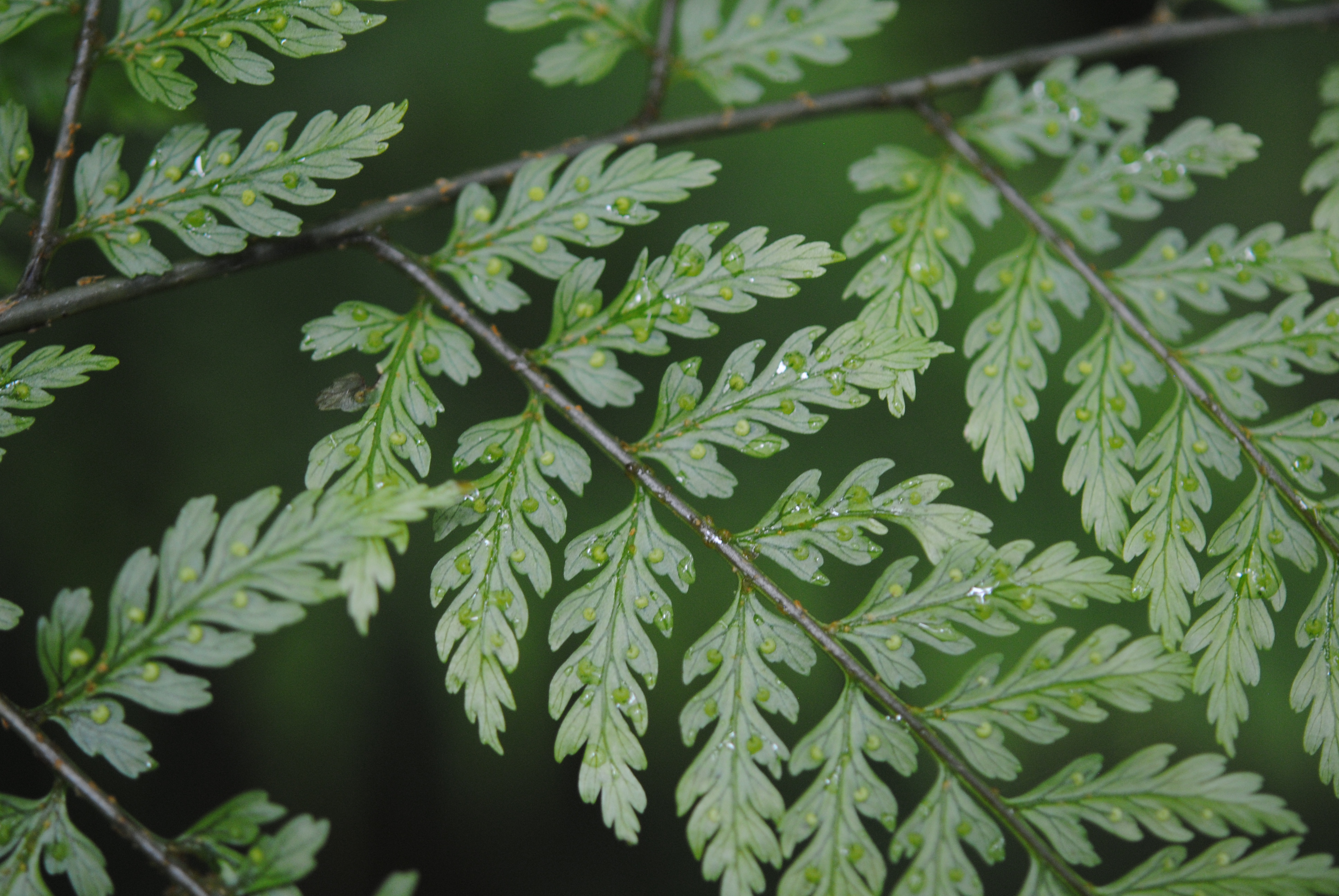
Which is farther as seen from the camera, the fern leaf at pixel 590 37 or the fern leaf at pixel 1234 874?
the fern leaf at pixel 590 37

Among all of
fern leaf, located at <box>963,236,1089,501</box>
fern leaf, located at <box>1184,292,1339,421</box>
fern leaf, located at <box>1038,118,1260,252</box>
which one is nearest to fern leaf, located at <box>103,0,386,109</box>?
fern leaf, located at <box>963,236,1089,501</box>

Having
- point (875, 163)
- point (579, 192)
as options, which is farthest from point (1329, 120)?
point (579, 192)

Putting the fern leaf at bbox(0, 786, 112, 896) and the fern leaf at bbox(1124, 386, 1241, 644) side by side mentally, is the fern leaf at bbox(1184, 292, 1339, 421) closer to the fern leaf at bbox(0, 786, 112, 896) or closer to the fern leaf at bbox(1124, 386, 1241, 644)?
the fern leaf at bbox(1124, 386, 1241, 644)

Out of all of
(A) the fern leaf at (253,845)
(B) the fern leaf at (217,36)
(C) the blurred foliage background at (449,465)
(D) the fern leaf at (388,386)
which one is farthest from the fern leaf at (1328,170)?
(A) the fern leaf at (253,845)

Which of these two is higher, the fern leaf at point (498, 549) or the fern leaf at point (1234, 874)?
the fern leaf at point (498, 549)

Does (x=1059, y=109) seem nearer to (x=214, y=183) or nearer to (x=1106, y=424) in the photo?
(x=1106, y=424)

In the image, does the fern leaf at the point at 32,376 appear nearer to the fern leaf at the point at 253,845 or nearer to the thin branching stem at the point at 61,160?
the thin branching stem at the point at 61,160

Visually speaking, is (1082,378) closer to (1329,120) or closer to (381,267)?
(1329,120)
